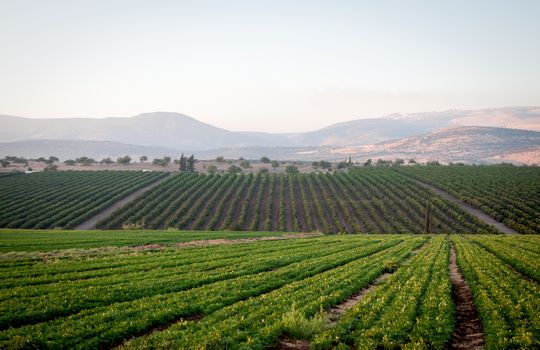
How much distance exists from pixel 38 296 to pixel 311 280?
12237mm

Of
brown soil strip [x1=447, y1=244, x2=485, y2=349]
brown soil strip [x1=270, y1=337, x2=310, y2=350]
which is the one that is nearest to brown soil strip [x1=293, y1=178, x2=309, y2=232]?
brown soil strip [x1=447, y1=244, x2=485, y2=349]

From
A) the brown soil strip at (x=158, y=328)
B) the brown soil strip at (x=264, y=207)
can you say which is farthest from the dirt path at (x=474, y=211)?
the brown soil strip at (x=158, y=328)

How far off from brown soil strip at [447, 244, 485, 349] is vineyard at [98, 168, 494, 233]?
45468 mm

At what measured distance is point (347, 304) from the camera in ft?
50.5

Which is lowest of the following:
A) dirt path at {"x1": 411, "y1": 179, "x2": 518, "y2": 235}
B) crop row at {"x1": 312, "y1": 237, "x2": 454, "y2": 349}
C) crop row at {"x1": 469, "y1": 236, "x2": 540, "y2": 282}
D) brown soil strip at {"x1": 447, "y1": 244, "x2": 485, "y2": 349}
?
dirt path at {"x1": 411, "y1": 179, "x2": 518, "y2": 235}

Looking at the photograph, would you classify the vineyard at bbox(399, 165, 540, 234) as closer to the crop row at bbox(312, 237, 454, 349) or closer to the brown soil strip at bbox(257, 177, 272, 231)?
the brown soil strip at bbox(257, 177, 272, 231)

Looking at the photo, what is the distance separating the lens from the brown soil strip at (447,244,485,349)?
1166 cm

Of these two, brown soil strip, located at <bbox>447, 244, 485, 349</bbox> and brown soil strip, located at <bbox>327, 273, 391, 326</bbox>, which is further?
brown soil strip, located at <bbox>327, 273, 391, 326</bbox>

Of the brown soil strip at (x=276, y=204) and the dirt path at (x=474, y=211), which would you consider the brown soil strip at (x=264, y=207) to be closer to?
the brown soil strip at (x=276, y=204)

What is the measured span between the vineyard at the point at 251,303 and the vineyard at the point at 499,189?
50183 mm

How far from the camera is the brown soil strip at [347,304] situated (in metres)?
13.4

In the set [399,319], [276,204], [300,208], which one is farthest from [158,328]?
[276,204]

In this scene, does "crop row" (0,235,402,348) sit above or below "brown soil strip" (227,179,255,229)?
above

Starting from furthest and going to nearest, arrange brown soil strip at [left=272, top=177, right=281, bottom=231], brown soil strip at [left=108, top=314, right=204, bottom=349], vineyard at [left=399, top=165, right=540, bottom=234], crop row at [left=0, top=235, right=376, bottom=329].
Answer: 1. brown soil strip at [left=272, top=177, right=281, bottom=231]
2. vineyard at [left=399, top=165, right=540, bottom=234]
3. crop row at [left=0, top=235, right=376, bottom=329]
4. brown soil strip at [left=108, top=314, right=204, bottom=349]
